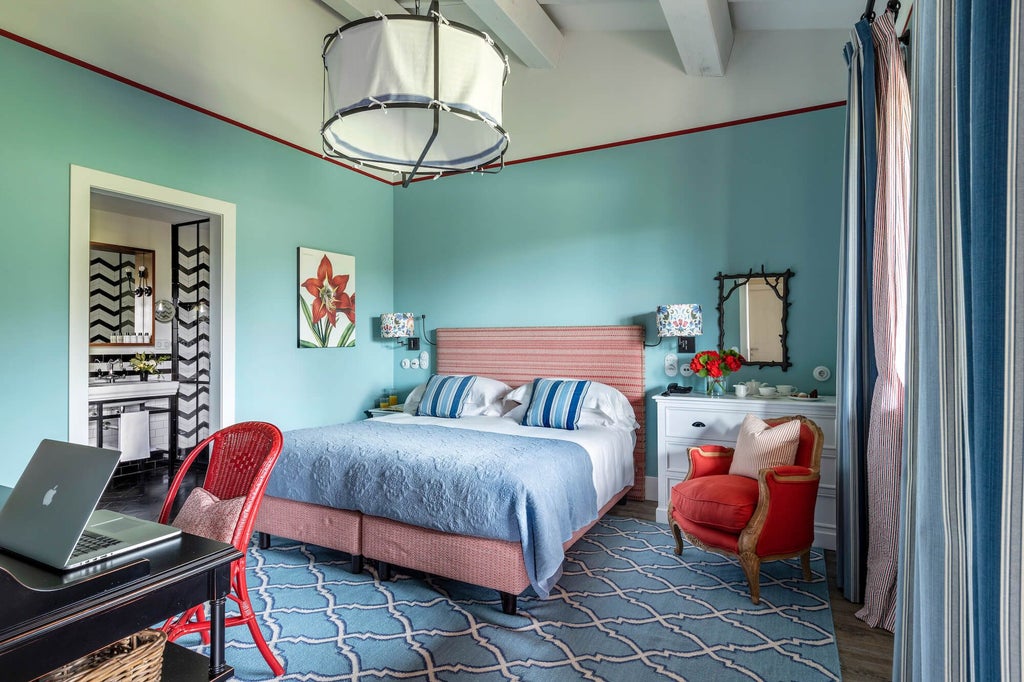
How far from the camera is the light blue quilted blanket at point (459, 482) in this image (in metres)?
2.58

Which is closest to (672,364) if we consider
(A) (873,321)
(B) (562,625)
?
(A) (873,321)

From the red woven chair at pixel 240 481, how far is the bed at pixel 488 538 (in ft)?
2.61

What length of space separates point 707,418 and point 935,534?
3101 mm

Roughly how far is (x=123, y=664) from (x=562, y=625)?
186cm

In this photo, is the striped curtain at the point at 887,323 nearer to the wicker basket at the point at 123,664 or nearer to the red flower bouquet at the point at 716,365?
the red flower bouquet at the point at 716,365

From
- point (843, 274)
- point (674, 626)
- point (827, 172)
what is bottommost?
point (674, 626)

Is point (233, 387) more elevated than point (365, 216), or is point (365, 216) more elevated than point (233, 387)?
point (365, 216)

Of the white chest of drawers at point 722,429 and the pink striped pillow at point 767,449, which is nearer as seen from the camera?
the pink striped pillow at point 767,449

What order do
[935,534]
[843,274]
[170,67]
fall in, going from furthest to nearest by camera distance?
[170,67], [843,274], [935,534]

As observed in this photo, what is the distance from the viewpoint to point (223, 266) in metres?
4.09

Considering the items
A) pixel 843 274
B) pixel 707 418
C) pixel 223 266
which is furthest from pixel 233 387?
pixel 843 274

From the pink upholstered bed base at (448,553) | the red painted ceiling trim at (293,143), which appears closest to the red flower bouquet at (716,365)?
the pink upholstered bed base at (448,553)

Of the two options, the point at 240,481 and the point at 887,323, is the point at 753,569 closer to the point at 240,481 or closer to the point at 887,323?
the point at 887,323

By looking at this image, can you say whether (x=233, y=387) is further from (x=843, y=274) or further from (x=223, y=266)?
(x=843, y=274)
